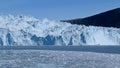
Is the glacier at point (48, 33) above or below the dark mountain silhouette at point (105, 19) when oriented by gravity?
below

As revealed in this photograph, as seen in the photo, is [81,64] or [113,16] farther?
[113,16]

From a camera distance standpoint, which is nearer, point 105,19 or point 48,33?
point 48,33

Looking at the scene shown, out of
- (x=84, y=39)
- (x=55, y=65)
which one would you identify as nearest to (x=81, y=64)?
(x=55, y=65)

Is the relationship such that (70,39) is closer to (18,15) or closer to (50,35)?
(50,35)

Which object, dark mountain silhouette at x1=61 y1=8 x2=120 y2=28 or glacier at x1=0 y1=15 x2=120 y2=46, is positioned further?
dark mountain silhouette at x1=61 y1=8 x2=120 y2=28

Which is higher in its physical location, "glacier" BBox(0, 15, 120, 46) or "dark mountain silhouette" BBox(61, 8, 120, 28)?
"dark mountain silhouette" BBox(61, 8, 120, 28)

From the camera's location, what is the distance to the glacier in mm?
42000

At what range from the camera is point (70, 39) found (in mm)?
42469

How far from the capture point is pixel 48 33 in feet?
147

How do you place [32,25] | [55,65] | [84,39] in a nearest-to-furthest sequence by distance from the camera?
[55,65]
[84,39]
[32,25]

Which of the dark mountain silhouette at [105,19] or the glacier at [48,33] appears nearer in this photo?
the glacier at [48,33]

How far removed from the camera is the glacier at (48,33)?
42.0 meters

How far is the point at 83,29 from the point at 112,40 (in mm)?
3809

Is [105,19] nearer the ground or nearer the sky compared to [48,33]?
Answer: nearer the sky
